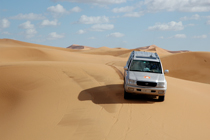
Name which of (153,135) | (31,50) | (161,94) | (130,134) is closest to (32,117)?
(130,134)

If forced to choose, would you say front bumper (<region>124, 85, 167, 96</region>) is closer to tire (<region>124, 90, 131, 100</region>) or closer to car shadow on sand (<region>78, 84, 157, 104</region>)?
tire (<region>124, 90, 131, 100</region>)

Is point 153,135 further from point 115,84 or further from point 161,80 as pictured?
point 115,84

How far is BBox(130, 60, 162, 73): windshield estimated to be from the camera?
10.6 meters

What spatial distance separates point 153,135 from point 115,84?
5.21 metres

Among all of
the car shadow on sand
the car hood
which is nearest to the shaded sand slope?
the car shadow on sand

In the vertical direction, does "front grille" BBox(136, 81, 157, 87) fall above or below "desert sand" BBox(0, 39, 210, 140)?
above

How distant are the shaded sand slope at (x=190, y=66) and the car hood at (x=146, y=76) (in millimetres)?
18633

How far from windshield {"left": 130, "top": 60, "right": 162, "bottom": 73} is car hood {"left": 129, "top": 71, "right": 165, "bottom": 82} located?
0.38 m

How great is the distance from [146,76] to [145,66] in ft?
3.44

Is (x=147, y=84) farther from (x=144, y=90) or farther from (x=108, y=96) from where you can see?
(x=108, y=96)

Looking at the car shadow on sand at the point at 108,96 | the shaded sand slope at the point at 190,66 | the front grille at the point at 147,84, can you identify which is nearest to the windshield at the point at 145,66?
the front grille at the point at 147,84

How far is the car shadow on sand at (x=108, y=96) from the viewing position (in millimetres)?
10023

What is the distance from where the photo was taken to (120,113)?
8766 millimetres

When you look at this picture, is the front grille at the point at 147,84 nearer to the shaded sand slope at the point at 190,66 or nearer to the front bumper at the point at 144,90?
the front bumper at the point at 144,90
